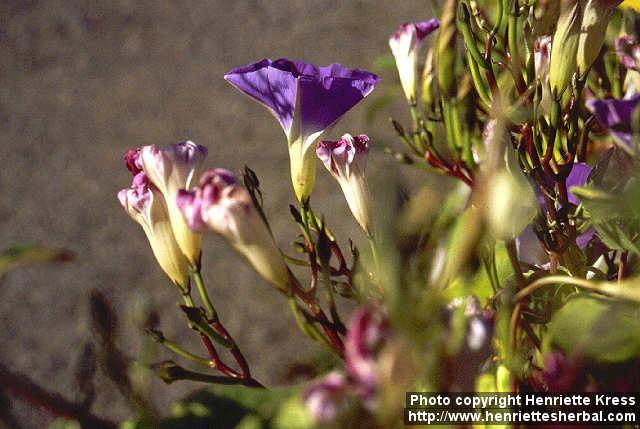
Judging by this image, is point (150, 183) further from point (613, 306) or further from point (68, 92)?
point (68, 92)

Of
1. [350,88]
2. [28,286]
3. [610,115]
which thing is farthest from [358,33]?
[610,115]

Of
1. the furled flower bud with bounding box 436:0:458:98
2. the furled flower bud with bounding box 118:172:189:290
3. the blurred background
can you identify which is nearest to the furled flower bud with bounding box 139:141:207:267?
the furled flower bud with bounding box 118:172:189:290

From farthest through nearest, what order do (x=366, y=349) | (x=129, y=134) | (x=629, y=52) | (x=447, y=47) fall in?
(x=129, y=134) → (x=629, y=52) → (x=447, y=47) → (x=366, y=349)

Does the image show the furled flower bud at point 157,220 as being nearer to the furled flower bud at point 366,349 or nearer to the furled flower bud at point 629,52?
the furled flower bud at point 366,349

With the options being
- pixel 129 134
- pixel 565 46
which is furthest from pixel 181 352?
pixel 129 134

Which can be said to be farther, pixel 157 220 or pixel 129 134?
pixel 129 134

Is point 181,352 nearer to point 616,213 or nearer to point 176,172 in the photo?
point 176,172

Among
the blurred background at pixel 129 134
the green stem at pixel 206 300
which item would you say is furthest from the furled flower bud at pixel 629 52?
the blurred background at pixel 129 134
